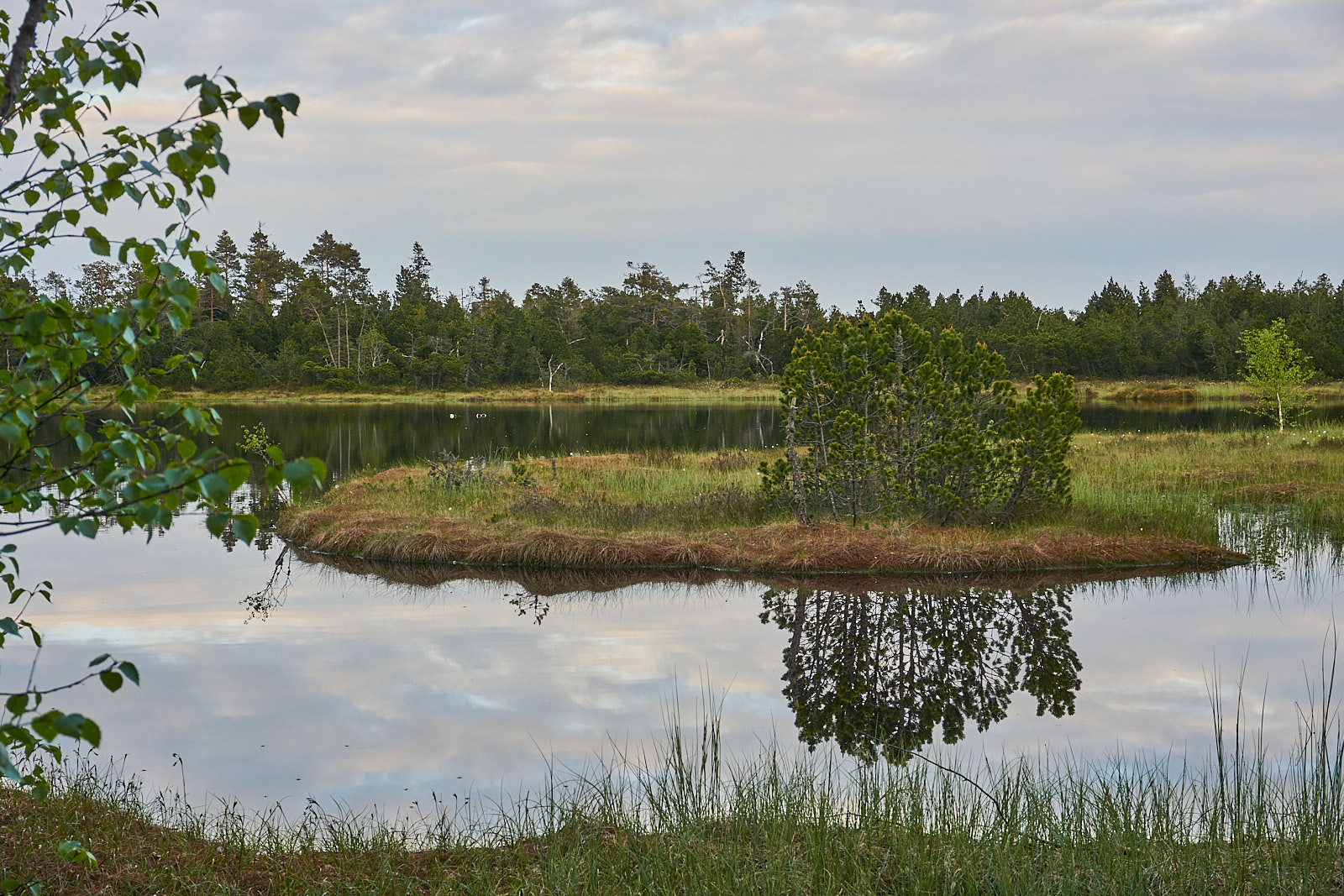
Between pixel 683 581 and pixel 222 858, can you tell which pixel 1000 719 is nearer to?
pixel 222 858

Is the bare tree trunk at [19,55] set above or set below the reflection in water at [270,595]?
above

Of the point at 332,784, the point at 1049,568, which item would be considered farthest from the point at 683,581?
the point at 332,784

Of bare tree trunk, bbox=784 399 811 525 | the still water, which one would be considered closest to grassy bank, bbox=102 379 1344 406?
bare tree trunk, bbox=784 399 811 525

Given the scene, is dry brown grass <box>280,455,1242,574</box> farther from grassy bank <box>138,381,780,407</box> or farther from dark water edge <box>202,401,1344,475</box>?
grassy bank <box>138,381,780,407</box>

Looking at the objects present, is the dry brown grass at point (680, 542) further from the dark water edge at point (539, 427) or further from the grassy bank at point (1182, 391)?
the grassy bank at point (1182, 391)

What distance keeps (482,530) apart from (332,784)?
10656 millimetres

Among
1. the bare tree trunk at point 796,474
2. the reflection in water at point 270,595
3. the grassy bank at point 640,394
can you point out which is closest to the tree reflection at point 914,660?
the bare tree trunk at point 796,474

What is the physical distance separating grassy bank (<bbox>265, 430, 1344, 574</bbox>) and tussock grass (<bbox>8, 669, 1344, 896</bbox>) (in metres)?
8.95

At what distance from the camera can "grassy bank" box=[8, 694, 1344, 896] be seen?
5188mm

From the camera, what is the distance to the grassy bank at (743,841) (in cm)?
519

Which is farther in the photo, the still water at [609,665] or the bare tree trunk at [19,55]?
the still water at [609,665]

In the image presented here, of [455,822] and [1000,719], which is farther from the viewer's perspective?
[1000,719]

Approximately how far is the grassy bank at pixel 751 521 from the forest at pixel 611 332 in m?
60.3

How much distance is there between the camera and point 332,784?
7816mm
